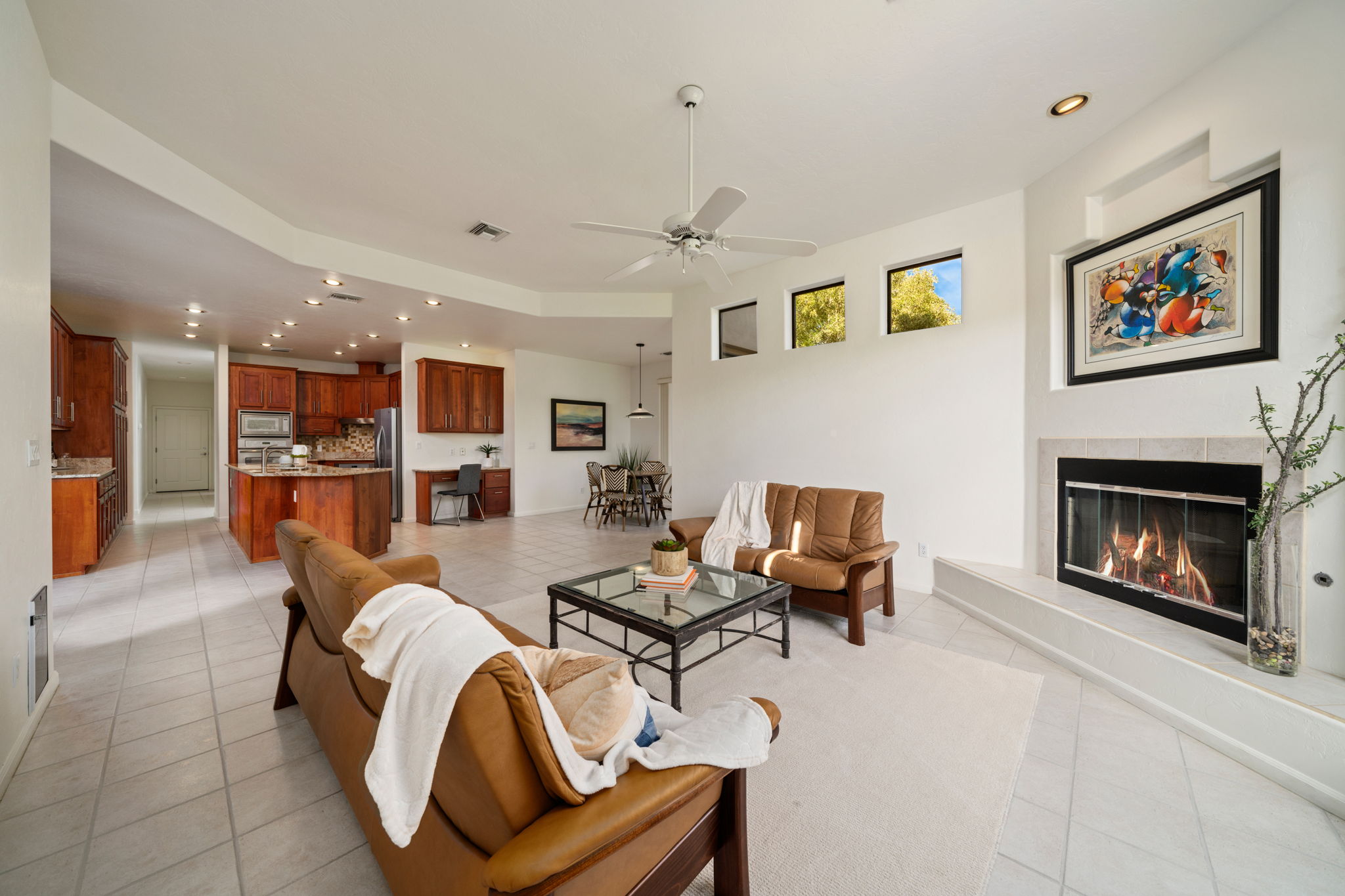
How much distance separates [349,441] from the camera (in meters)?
9.20

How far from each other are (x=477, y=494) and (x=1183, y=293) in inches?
300

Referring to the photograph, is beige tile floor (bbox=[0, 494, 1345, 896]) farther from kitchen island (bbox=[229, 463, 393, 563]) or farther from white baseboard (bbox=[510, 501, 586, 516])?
white baseboard (bbox=[510, 501, 586, 516])

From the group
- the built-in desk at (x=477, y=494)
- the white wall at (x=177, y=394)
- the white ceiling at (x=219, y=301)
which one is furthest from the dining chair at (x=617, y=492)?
the white wall at (x=177, y=394)

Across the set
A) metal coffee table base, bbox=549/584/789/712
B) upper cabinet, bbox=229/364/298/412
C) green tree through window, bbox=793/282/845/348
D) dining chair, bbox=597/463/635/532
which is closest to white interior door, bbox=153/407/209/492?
upper cabinet, bbox=229/364/298/412

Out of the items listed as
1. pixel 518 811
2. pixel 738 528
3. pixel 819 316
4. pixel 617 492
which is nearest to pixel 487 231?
pixel 819 316

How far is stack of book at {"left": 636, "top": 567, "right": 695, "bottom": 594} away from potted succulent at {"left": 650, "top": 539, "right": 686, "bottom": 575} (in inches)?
1.0

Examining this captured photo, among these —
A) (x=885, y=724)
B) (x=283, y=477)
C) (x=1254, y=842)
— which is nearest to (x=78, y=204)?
(x=283, y=477)

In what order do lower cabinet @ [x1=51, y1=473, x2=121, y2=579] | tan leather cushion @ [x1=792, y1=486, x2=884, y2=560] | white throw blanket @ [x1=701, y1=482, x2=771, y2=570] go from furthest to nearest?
lower cabinet @ [x1=51, y1=473, x2=121, y2=579], white throw blanket @ [x1=701, y1=482, x2=771, y2=570], tan leather cushion @ [x1=792, y1=486, x2=884, y2=560]

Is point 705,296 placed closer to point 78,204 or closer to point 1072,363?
point 1072,363

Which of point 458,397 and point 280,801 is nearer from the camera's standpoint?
point 280,801

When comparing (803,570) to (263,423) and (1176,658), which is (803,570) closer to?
(1176,658)

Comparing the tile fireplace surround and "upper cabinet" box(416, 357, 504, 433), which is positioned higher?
"upper cabinet" box(416, 357, 504, 433)

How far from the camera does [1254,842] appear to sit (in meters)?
1.54

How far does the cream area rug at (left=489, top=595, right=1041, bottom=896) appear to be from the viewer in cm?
146
